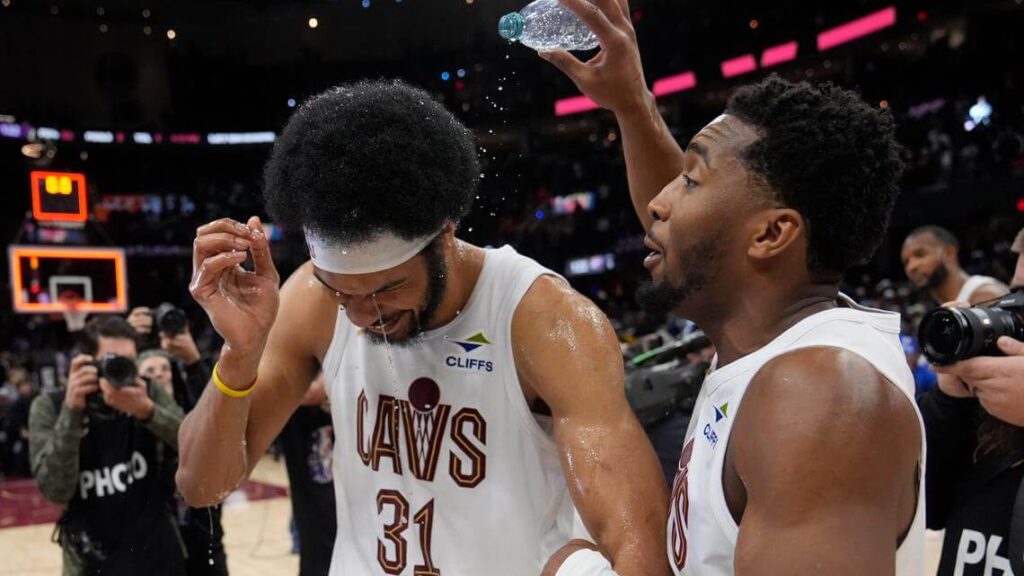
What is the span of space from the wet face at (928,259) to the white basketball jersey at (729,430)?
475cm

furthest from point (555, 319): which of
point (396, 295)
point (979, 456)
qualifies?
point (979, 456)

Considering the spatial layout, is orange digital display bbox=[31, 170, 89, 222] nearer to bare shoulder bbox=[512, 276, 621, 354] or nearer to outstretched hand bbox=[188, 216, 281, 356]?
outstretched hand bbox=[188, 216, 281, 356]

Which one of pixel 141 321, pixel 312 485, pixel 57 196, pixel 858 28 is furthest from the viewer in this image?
pixel 858 28

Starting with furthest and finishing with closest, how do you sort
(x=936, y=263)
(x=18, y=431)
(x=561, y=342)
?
(x=18, y=431)
(x=936, y=263)
(x=561, y=342)

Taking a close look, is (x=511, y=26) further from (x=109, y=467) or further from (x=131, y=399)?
(x=109, y=467)

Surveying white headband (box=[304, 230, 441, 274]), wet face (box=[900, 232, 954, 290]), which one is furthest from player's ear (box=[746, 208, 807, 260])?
wet face (box=[900, 232, 954, 290])

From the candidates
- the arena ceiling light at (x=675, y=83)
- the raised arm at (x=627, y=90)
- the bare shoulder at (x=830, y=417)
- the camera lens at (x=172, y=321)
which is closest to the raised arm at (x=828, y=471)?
the bare shoulder at (x=830, y=417)

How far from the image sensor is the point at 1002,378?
171 centimetres

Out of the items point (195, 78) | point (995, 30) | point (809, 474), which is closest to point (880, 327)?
point (809, 474)

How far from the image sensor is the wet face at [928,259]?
5.63 m

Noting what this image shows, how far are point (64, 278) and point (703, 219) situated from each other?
1033 centimetres

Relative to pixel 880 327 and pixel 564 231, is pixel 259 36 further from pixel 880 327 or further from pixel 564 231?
pixel 880 327

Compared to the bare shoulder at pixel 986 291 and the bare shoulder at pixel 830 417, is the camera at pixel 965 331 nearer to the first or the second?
the bare shoulder at pixel 830 417

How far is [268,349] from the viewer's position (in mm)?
2211
